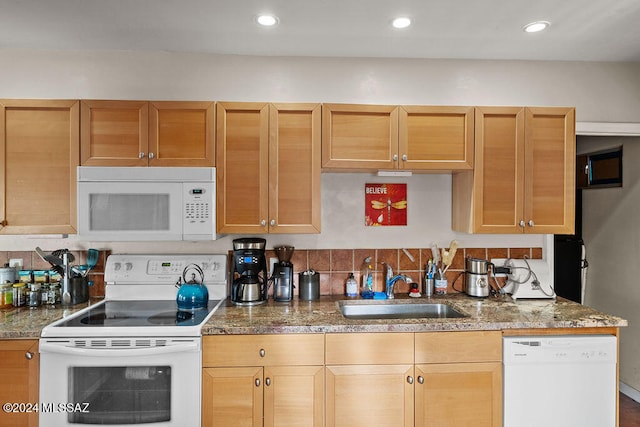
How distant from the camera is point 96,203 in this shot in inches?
84.5

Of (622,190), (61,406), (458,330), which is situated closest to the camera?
(61,406)

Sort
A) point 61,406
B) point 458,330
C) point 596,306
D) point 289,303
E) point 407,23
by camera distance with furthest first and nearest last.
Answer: point 596,306
point 289,303
point 407,23
point 458,330
point 61,406

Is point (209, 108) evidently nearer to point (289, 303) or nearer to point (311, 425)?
point (289, 303)

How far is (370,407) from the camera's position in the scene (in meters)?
1.92

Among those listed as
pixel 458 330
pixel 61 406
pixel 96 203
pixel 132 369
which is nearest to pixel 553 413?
pixel 458 330

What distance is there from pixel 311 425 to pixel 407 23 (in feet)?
7.23

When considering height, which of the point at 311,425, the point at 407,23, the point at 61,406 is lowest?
the point at 311,425

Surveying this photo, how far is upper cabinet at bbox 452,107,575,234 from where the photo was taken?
7.51 ft

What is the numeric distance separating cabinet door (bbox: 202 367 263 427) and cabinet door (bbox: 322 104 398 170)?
123cm

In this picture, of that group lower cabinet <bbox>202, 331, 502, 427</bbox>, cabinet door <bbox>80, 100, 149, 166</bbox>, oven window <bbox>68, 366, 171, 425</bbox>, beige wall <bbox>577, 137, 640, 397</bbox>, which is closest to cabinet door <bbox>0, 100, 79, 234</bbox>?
cabinet door <bbox>80, 100, 149, 166</bbox>

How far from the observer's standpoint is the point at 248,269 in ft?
7.50

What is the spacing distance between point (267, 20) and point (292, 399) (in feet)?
6.60

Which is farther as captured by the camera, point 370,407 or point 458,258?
point 458,258

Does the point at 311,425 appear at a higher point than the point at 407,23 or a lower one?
lower
